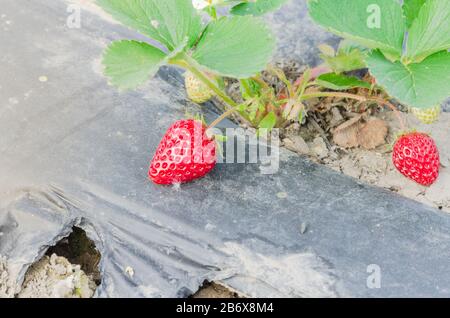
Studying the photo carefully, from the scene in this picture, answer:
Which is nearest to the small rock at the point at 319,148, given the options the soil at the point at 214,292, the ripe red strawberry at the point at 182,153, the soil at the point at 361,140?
the soil at the point at 361,140

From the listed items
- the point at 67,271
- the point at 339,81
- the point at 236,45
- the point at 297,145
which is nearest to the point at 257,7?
the point at 236,45

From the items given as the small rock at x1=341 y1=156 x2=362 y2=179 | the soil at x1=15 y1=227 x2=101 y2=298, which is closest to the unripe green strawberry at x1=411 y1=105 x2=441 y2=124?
the small rock at x1=341 y1=156 x2=362 y2=179

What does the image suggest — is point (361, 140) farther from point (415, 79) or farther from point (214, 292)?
point (214, 292)

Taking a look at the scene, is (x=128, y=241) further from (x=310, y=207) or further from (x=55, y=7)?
(x=55, y=7)

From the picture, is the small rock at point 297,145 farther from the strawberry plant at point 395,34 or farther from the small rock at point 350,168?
the strawberry plant at point 395,34

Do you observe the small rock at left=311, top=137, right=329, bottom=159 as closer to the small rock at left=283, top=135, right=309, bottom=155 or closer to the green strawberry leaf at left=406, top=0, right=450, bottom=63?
the small rock at left=283, top=135, right=309, bottom=155

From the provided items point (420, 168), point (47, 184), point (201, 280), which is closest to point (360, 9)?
point (420, 168)
